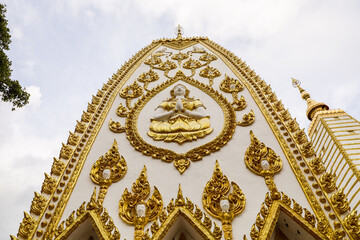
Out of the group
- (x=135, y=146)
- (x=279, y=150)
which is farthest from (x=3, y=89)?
(x=279, y=150)

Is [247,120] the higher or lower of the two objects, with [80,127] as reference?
lower

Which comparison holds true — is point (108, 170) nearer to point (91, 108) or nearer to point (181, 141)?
point (181, 141)

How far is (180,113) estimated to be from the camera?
713 centimetres

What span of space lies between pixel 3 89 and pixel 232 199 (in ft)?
16.7

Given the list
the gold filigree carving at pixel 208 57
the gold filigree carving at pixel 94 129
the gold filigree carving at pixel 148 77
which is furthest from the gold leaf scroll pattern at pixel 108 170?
the gold filigree carving at pixel 208 57

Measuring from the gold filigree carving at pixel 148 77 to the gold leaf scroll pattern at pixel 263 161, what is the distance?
3573mm

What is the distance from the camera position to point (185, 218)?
5.12m

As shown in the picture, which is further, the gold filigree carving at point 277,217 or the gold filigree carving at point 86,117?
the gold filigree carving at point 86,117

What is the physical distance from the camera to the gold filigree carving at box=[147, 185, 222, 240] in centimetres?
487

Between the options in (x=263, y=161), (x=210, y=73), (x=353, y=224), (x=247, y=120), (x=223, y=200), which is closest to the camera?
(x=353, y=224)

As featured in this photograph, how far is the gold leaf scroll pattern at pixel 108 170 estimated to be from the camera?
5859 millimetres

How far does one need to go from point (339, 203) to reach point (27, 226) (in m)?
4.92

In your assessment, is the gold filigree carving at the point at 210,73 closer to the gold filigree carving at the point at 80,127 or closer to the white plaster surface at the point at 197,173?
the white plaster surface at the point at 197,173

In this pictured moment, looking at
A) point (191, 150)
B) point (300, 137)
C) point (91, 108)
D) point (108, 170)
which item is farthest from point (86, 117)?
point (300, 137)
